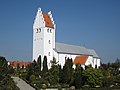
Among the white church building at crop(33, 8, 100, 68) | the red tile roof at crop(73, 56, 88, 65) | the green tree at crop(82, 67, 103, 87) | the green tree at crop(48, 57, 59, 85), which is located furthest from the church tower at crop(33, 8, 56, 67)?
the green tree at crop(82, 67, 103, 87)

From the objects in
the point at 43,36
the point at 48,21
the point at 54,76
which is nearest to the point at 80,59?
the point at 43,36

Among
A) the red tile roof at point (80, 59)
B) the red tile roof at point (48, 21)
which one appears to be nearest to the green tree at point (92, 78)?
the red tile roof at point (48, 21)

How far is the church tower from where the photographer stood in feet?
206

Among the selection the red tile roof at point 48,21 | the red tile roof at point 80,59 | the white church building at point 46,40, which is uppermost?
the red tile roof at point 48,21

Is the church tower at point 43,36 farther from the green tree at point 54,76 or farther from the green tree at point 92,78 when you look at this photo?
the green tree at point 92,78

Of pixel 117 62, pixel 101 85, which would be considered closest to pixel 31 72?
pixel 101 85

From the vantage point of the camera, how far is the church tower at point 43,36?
62.7 m

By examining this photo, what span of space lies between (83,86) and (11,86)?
17692 millimetres

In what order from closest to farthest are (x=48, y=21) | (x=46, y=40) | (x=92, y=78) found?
(x=92, y=78) → (x=46, y=40) → (x=48, y=21)

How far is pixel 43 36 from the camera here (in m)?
62.8

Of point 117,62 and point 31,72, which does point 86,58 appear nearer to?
point 117,62

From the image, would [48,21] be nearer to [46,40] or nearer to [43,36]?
[43,36]

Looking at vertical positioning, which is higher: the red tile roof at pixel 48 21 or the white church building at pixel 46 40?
the red tile roof at pixel 48 21

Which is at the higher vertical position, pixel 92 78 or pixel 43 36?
pixel 43 36
